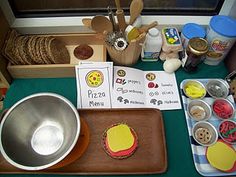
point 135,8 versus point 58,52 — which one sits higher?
point 135,8

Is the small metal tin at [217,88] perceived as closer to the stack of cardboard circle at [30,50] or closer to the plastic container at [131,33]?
the plastic container at [131,33]

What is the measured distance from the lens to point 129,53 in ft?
2.27

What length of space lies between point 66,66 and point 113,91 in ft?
0.52

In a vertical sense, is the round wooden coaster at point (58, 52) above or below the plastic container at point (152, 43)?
below

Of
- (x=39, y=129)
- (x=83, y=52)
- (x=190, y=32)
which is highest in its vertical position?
(x=190, y=32)

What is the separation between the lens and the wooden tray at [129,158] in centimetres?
62

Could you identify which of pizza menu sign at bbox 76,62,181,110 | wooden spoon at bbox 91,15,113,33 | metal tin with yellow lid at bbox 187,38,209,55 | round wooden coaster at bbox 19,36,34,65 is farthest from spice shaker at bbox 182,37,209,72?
round wooden coaster at bbox 19,36,34,65

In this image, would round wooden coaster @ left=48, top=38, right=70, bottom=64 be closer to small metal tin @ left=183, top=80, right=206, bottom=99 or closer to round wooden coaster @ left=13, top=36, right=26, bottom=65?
round wooden coaster @ left=13, top=36, right=26, bottom=65

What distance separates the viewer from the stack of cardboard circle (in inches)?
27.8

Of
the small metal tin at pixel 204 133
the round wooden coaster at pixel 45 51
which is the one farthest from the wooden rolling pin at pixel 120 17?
the small metal tin at pixel 204 133

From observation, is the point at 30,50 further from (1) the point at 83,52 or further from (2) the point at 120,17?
(2) the point at 120,17

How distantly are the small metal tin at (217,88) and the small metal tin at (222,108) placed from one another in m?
0.02

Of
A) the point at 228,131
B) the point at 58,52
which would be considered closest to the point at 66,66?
the point at 58,52

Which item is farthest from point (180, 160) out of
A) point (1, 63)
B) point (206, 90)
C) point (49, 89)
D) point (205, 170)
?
point (1, 63)
